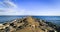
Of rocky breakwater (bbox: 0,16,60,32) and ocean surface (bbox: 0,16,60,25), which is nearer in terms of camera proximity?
rocky breakwater (bbox: 0,16,60,32)

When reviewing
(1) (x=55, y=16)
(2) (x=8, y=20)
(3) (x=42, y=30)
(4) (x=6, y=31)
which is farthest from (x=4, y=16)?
(1) (x=55, y=16)

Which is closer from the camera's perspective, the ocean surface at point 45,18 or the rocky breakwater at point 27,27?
the rocky breakwater at point 27,27

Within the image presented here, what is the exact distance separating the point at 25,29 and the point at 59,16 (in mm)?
1404

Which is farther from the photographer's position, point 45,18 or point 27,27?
point 45,18

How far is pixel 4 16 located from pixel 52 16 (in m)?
1.43

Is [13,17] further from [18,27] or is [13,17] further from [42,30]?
[42,30]

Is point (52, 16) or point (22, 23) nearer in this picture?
point (22, 23)

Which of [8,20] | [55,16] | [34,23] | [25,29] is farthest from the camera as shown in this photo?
[55,16]

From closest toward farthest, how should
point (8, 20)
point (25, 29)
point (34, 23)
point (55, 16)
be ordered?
point (25, 29)
point (34, 23)
point (8, 20)
point (55, 16)

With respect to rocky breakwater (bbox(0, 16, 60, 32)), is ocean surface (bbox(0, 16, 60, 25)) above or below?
above

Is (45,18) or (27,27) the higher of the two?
(45,18)

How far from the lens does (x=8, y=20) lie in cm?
303

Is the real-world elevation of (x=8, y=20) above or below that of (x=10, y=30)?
above

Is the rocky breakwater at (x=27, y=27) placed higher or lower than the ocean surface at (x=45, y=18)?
lower
